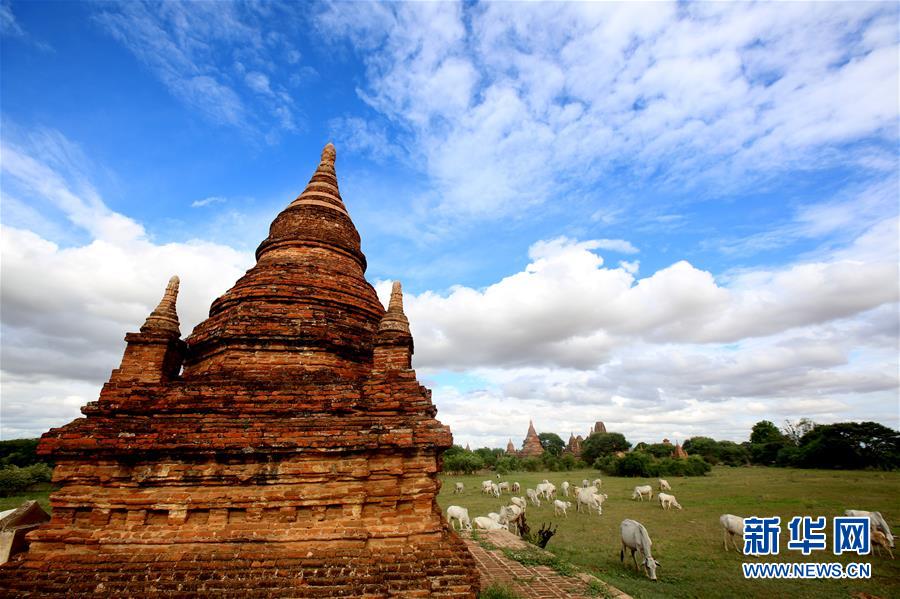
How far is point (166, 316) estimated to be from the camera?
833cm

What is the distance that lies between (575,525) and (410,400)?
18.7 meters

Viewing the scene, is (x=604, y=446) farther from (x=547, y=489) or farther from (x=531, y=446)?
(x=547, y=489)

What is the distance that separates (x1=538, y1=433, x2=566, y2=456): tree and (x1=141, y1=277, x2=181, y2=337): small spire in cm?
10008

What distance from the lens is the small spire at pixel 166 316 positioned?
8055 millimetres

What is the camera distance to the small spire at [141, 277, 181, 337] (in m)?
8.05

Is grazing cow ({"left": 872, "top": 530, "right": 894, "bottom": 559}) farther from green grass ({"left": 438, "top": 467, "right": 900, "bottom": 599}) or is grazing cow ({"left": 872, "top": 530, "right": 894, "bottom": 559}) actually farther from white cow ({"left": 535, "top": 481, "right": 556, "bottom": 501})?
white cow ({"left": 535, "top": 481, "right": 556, "bottom": 501})

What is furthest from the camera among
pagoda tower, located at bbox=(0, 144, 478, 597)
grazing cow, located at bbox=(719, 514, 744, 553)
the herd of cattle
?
grazing cow, located at bbox=(719, 514, 744, 553)

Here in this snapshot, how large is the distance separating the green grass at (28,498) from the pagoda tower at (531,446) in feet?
210

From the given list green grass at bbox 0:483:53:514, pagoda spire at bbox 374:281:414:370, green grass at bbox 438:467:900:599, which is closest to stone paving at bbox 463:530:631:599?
green grass at bbox 438:467:900:599

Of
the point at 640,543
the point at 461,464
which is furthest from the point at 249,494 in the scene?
the point at 461,464

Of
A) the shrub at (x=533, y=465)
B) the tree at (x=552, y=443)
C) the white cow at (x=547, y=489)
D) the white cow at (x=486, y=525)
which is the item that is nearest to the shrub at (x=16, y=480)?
the white cow at (x=486, y=525)

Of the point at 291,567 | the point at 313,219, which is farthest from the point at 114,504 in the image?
the point at 313,219

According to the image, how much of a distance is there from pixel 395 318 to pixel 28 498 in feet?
121

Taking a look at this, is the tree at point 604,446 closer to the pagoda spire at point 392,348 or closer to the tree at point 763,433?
the tree at point 763,433
